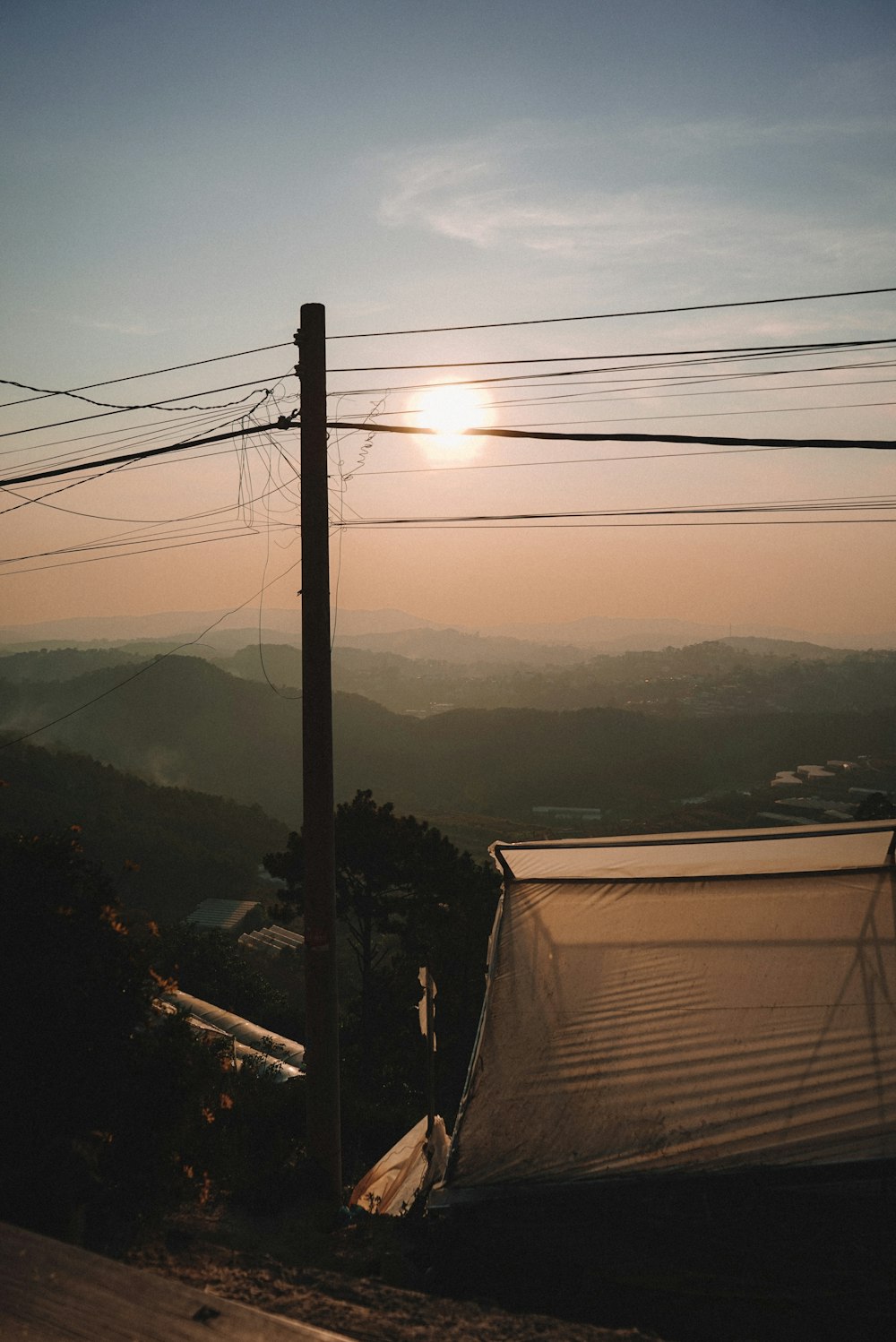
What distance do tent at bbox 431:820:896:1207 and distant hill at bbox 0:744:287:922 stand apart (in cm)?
6258

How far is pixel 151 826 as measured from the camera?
80562 mm

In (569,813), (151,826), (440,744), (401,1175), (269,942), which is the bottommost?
(269,942)

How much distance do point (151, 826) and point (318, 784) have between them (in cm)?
7976

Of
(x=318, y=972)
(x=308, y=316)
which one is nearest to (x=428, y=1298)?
(x=318, y=972)

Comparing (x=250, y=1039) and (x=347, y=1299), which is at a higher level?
(x=347, y=1299)

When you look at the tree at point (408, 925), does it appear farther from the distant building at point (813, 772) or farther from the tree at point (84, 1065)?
the distant building at point (813, 772)

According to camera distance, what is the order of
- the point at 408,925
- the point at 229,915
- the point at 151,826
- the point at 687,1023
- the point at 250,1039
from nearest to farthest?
the point at 687,1023, the point at 408,925, the point at 250,1039, the point at 229,915, the point at 151,826

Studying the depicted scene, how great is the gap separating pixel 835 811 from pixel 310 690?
8768cm

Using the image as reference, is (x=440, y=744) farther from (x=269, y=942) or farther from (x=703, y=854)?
(x=703, y=854)

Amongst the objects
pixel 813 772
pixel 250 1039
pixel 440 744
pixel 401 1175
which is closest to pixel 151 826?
pixel 250 1039

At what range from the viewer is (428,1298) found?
3.06 metres

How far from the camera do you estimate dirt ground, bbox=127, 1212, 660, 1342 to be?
→ 2.15 meters

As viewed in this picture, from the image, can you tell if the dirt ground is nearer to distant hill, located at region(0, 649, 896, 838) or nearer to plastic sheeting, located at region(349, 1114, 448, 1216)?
plastic sheeting, located at region(349, 1114, 448, 1216)

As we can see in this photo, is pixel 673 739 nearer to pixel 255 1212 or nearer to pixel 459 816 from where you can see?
pixel 459 816
